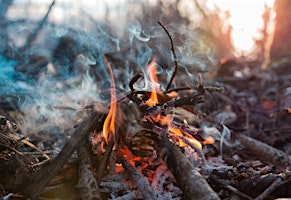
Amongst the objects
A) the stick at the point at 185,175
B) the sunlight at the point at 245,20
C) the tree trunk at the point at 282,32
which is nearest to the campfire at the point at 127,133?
the stick at the point at 185,175

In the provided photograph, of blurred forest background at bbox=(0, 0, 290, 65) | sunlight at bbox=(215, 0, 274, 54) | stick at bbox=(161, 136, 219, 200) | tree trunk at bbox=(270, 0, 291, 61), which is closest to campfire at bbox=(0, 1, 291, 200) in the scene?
stick at bbox=(161, 136, 219, 200)

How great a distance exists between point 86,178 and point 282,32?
25.0 feet

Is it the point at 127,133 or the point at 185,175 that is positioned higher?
the point at 127,133

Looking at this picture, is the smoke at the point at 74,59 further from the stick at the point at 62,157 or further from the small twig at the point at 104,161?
the small twig at the point at 104,161

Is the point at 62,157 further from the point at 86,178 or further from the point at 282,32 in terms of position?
the point at 282,32

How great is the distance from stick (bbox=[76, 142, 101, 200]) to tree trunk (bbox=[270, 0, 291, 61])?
707 cm

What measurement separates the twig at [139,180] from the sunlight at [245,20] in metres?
7.10

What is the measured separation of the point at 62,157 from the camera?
78.2 inches

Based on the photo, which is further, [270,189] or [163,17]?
[163,17]

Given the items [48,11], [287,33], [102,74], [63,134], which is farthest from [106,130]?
[287,33]

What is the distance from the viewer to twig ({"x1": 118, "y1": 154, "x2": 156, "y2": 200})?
1927 mm

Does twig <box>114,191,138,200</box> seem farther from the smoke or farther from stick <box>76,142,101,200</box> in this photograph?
the smoke

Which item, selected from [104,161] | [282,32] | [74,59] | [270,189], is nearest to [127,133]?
[104,161]

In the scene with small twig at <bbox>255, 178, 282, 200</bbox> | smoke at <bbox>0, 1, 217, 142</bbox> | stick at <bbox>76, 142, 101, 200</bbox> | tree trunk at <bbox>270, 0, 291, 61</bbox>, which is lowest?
stick at <bbox>76, 142, 101, 200</bbox>
